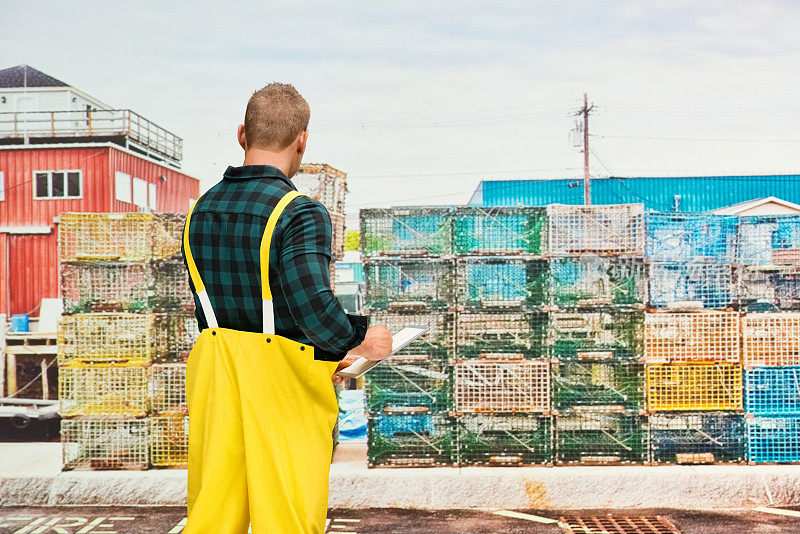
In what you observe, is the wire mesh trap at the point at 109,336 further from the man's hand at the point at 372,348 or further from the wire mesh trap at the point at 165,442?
the man's hand at the point at 372,348

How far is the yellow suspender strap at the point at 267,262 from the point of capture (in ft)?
A: 7.64

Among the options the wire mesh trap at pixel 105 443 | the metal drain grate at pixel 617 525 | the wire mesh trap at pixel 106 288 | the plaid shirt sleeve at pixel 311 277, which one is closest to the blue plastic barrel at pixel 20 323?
the wire mesh trap at pixel 106 288

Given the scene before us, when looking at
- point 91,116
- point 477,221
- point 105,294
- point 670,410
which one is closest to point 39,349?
point 105,294

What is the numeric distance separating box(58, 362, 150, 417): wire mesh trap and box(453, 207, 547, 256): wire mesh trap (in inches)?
106

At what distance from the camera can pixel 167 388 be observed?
258 inches

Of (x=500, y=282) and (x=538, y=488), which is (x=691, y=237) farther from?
(x=538, y=488)

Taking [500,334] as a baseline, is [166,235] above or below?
above

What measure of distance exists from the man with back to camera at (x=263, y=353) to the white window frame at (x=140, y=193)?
5429 mm

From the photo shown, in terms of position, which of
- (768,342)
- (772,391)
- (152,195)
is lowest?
(772,391)

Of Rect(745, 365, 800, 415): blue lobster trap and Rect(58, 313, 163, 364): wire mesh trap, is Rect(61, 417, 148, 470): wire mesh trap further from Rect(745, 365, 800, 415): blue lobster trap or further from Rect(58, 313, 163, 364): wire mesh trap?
Rect(745, 365, 800, 415): blue lobster trap

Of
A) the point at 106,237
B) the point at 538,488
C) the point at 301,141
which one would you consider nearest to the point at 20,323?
the point at 106,237

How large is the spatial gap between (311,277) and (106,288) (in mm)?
4850

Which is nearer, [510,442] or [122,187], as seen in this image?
[510,442]

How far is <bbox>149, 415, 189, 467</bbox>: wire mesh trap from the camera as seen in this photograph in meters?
6.52
